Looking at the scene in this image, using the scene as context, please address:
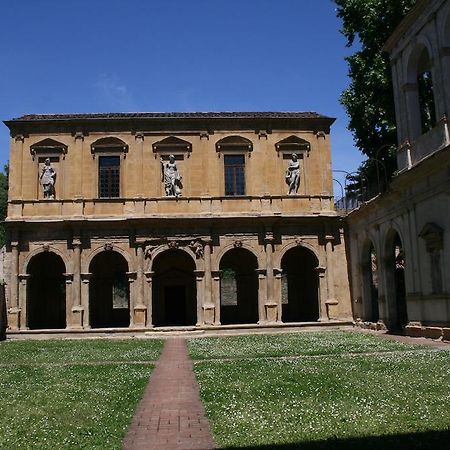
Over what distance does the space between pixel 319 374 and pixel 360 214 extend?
61.3ft

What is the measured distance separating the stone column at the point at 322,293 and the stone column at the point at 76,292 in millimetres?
12696

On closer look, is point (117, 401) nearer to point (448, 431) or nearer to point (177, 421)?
point (177, 421)

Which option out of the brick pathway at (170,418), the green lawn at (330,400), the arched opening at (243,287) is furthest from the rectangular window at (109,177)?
the brick pathway at (170,418)

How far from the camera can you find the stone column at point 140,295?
30.8 meters

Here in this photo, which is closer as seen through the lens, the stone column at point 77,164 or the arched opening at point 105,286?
the stone column at point 77,164

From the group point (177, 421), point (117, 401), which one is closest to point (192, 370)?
point (117, 401)

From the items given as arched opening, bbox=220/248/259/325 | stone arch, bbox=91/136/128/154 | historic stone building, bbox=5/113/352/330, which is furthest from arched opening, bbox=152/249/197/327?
stone arch, bbox=91/136/128/154

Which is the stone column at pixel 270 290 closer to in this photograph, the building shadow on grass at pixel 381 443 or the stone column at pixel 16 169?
the stone column at pixel 16 169

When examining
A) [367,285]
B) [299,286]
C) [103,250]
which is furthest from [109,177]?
[367,285]

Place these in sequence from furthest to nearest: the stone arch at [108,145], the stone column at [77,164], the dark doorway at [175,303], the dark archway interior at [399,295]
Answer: the dark doorway at [175,303]
the stone arch at [108,145]
the stone column at [77,164]
the dark archway interior at [399,295]

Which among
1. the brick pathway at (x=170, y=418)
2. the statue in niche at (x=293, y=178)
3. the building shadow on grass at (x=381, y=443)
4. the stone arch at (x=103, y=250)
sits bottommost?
the brick pathway at (x=170, y=418)

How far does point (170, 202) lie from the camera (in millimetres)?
31734

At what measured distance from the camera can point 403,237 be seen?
23984 millimetres

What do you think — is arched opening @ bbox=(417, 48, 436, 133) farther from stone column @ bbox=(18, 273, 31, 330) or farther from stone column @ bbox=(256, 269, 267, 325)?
stone column @ bbox=(18, 273, 31, 330)
